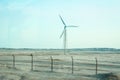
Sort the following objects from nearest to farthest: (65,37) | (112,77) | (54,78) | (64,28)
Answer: (112,77) < (54,78) < (65,37) < (64,28)

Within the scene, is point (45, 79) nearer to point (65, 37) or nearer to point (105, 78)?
point (105, 78)

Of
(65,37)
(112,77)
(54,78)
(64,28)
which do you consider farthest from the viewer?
(64,28)

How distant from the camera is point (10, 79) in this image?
951 inches

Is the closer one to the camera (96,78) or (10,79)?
(10,79)

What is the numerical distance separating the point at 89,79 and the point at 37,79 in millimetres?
3935

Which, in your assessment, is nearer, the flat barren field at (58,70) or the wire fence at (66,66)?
the flat barren field at (58,70)

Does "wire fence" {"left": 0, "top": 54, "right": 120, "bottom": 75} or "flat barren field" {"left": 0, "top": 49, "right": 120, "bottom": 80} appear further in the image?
"wire fence" {"left": 0, "top": 54, "right": 120, "bottom": 75}

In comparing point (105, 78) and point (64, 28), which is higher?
point (64, 28)

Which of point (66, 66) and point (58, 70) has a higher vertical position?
point (58, 70)

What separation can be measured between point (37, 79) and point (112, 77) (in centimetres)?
544

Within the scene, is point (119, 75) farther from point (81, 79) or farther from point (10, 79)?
point (10, 79)

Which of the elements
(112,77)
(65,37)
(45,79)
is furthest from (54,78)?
(65,37)

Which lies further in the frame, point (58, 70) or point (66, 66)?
point (66, 66)

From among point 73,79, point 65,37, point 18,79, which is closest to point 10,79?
point 18,79
